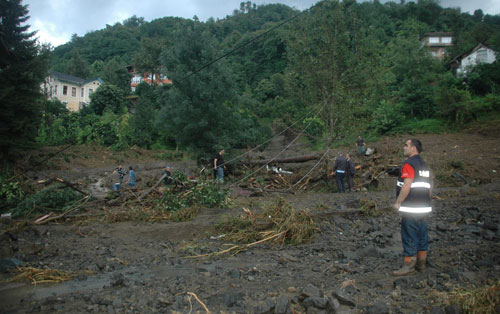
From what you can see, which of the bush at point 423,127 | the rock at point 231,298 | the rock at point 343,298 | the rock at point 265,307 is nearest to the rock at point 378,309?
the rock at point 343,298

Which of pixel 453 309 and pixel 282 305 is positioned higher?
pixel 453 309

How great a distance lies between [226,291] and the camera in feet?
14.7

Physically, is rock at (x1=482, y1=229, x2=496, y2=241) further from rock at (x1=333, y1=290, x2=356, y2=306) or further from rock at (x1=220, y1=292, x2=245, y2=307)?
rock at (x1=220, y1=292, x2=245, y2=307)

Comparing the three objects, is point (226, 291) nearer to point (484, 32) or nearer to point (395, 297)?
point (395, 297)

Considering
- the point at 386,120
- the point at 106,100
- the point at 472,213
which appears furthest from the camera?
the point at 106,100

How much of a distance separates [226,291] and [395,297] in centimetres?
206

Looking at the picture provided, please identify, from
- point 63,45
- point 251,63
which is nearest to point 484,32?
point 251,63

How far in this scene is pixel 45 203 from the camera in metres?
10.2

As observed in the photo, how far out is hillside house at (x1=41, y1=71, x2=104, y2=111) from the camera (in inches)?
1930

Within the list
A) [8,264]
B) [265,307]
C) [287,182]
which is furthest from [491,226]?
[8,264]

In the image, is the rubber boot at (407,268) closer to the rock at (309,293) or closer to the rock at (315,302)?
the rock at (309,293)

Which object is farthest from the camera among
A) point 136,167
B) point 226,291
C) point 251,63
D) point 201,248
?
point 251,63

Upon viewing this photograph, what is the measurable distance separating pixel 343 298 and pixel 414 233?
163 cm

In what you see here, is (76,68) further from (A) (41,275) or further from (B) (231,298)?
(B) (231,298)
